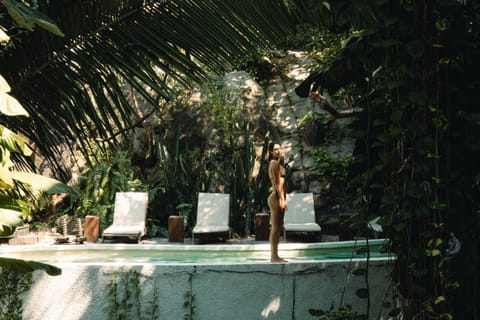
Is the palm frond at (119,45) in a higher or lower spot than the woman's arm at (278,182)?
higher

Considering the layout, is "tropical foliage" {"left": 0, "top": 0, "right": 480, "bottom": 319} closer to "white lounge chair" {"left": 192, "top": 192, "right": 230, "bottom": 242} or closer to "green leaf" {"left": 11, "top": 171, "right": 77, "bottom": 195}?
"green leaf" {"left": 11, "top": 171, "right": 77, "bottom": 195}

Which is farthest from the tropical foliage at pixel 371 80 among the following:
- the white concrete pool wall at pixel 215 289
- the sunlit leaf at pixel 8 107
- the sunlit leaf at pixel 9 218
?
the white concrete pool wall at pixel 215 289

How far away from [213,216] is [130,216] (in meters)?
1.32

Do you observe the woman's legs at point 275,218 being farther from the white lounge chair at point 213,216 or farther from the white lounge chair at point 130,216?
the white lounge chair at point 130,216

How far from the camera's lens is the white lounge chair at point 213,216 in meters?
9.07

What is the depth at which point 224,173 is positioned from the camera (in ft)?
37.1

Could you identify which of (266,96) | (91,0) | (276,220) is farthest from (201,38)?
(266,96)

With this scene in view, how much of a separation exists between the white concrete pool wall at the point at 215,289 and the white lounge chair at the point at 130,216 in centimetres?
455

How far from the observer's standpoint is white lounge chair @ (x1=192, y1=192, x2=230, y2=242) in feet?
29.8

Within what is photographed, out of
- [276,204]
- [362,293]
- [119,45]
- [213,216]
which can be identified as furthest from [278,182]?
[213,216]

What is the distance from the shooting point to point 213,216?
930 cm

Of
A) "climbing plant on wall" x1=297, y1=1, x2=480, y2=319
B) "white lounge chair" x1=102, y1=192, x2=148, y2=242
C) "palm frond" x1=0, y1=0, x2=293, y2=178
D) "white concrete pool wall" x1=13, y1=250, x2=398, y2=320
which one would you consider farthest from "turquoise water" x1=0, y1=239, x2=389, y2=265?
"palm frond" x1=0, y1=0, x2=293, y2=178

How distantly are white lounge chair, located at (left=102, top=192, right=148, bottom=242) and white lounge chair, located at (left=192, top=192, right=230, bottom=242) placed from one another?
0.86 m

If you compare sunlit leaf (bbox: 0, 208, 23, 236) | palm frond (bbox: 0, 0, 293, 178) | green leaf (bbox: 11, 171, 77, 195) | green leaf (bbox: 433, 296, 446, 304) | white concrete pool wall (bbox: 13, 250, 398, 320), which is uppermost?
palm frond (bbox: 0, 0, 293, 178)
